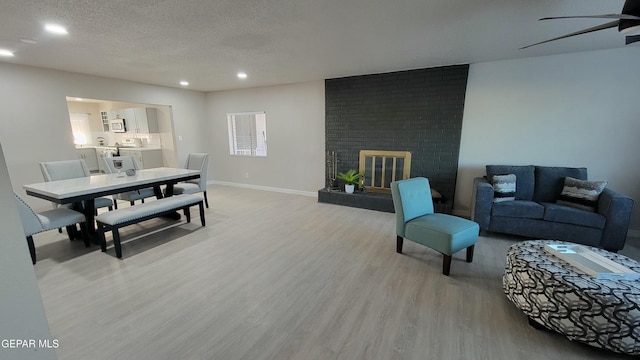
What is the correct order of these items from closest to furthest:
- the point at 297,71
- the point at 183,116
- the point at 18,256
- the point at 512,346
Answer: the point at 18,256, the point at 512,346, the point at 297,71, the point at 183,116

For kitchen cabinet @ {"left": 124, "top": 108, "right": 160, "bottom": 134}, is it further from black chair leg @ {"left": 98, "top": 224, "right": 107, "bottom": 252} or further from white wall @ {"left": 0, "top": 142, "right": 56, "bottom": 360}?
white wall @ {"left": 0, "top": 142, "right": 56, "bottom": 360}

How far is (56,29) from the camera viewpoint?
98.1 inches

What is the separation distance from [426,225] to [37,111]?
6105 millimetres

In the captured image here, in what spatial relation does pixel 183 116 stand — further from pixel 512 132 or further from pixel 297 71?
pixel 512 132

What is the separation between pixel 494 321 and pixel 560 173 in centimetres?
274

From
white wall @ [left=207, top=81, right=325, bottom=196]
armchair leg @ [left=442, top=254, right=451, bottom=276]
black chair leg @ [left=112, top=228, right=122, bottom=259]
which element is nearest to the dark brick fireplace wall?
white wall @ [left=207, top=81, right=325, bottom=196]

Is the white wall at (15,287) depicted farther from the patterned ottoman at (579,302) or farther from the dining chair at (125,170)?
the dining chair at (125,170)

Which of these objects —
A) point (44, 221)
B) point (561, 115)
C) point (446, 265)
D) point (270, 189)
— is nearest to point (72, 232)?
point (44, 221)

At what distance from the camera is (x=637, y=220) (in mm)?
3404

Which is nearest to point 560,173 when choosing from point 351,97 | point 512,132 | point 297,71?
point 512,132

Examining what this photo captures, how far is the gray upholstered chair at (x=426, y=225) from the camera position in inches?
97.1

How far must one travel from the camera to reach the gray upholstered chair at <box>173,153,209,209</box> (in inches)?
175

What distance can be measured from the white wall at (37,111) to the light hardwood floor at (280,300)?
5.28 feet

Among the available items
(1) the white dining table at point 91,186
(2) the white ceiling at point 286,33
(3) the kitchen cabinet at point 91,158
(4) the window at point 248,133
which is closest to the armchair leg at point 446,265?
(2) the white ceiling at point 286,33
